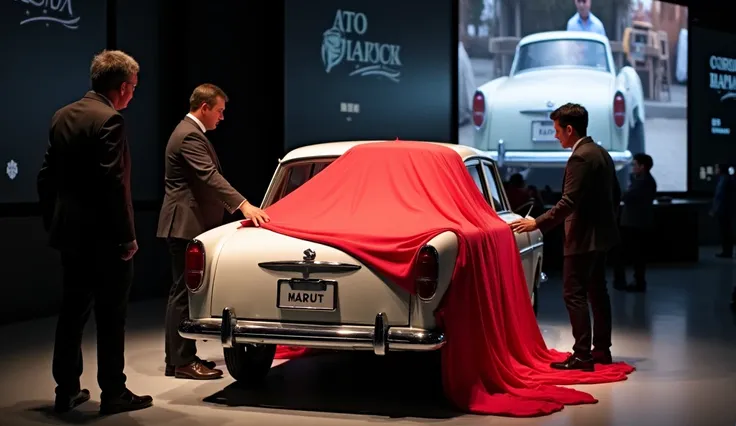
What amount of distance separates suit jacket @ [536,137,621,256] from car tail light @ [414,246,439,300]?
4.77 feet

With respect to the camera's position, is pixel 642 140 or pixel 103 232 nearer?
pixel 103 232

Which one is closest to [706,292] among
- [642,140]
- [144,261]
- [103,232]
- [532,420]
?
[642,140]

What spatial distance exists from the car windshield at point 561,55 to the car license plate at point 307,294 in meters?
9.49

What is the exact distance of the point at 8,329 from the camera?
8.48 m

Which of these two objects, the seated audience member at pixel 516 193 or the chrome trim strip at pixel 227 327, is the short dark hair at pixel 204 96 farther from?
the seated audience member at pixel 516 193

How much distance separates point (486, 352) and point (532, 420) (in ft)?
1.66

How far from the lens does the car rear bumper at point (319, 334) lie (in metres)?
5.04

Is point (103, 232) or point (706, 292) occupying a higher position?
point (103, 232)

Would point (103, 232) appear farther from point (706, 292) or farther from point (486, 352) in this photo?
point (706, 292)

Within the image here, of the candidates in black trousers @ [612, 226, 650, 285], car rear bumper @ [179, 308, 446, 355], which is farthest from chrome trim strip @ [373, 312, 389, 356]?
black trousers @ [612, 226, 650, 285]

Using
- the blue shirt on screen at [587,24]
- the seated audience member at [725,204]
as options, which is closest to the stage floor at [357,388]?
the blue shirt on screen at [587,24]

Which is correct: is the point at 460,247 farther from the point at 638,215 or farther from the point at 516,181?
the point at 638,215

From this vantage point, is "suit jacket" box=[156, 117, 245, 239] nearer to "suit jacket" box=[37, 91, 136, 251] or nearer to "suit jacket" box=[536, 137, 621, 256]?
"suit jacket" box=[37, 91, 136, 251]

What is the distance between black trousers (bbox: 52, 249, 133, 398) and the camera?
5.16 m
